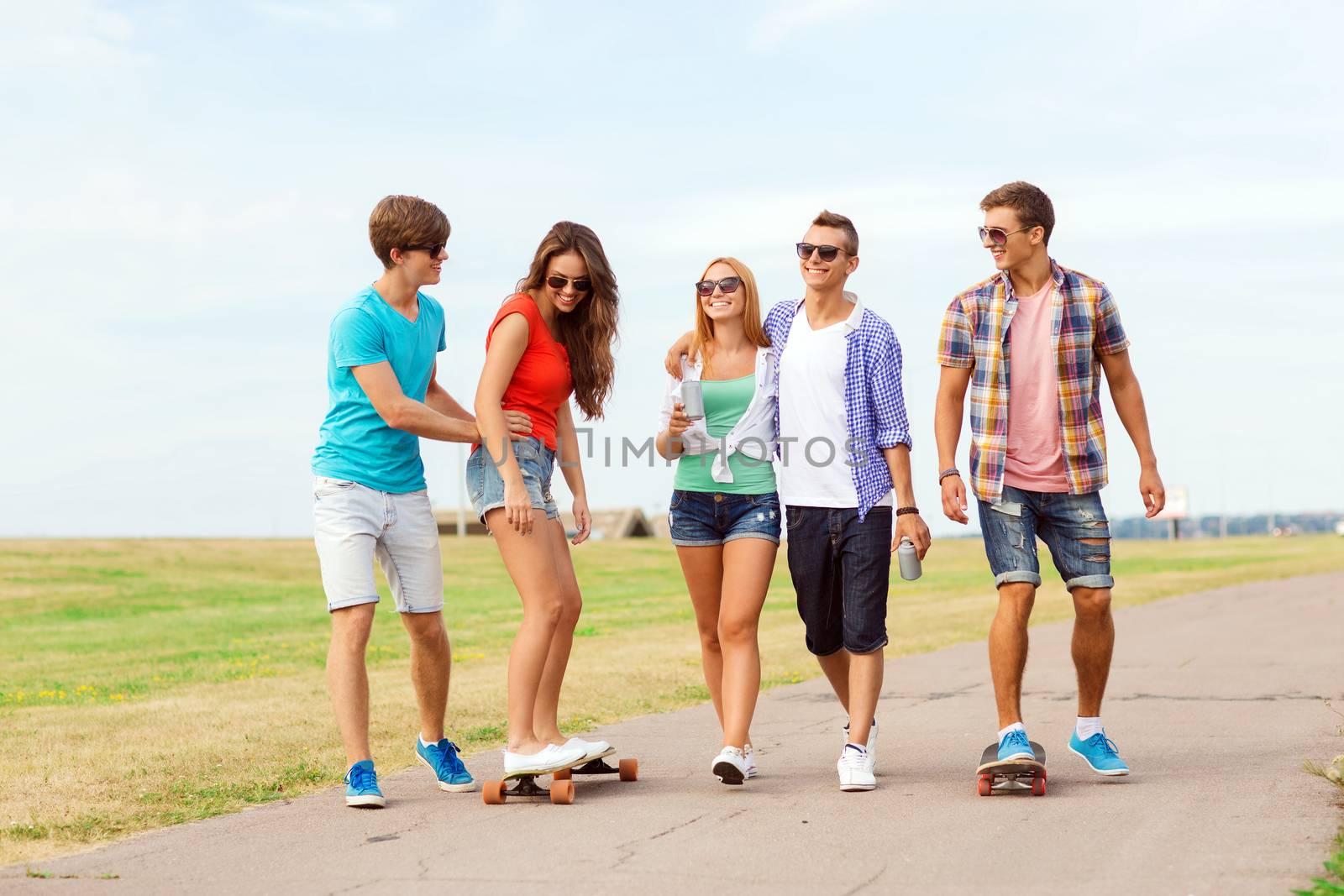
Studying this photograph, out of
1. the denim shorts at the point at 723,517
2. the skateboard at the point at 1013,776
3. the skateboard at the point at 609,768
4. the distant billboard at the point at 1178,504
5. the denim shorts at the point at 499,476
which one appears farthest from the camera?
the distant billboard at the point at 1178,504

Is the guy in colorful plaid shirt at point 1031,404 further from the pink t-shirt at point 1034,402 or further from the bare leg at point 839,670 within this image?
Result: the bare leg at point 839,670

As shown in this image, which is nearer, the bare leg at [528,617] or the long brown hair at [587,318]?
the bare leg at [528,617]

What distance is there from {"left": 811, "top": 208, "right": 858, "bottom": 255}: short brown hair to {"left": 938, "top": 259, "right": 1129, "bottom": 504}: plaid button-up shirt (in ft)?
1.79

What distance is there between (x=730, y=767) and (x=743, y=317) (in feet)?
6.32

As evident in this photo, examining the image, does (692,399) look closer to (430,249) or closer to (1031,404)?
(430,249)

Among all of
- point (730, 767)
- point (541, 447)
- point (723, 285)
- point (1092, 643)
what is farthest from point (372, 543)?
point (1092, 643)

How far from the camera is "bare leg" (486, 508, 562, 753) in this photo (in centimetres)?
602

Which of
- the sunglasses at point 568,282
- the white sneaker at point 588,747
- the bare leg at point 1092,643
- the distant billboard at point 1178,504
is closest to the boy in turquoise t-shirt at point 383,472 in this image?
the sunglasses at point 568,282

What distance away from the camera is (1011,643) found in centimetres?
621

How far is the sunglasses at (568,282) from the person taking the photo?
6.23m

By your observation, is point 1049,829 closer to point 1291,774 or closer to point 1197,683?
point 1291,774

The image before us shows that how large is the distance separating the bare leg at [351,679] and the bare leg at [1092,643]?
10.1 feet

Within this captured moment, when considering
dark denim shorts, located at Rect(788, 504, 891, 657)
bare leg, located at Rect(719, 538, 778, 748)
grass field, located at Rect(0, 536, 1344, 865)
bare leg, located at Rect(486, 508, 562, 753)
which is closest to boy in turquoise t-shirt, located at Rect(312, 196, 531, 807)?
bare leg, located at Rect(486, 508, 562, 753)

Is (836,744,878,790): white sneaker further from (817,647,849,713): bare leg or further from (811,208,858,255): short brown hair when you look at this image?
(811,208,858,255): short brown hair
